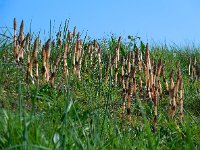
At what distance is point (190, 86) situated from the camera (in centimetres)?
689

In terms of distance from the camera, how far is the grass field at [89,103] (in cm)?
259

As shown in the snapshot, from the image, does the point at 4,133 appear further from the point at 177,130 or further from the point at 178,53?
the point at 178,53

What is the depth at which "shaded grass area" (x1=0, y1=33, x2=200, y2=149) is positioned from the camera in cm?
252

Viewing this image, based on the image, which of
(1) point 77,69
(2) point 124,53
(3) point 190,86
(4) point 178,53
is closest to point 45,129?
(1) point 77,69

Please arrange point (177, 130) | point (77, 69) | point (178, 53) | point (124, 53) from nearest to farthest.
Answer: point (177, 130) → point (77, 69) → point (124, 53) → point (178, 53)

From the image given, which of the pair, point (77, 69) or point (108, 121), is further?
point (77, 69)

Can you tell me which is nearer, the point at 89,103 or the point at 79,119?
the point at 79,119

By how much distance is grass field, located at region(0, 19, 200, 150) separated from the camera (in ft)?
8.49

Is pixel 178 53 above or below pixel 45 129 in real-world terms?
above

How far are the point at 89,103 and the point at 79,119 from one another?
156 cm

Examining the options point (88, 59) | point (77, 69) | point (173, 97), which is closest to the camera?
point (173, 97)

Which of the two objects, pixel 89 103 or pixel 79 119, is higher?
pixel 89 103

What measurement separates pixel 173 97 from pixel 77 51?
1.64 metres

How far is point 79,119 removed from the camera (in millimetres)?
2830
